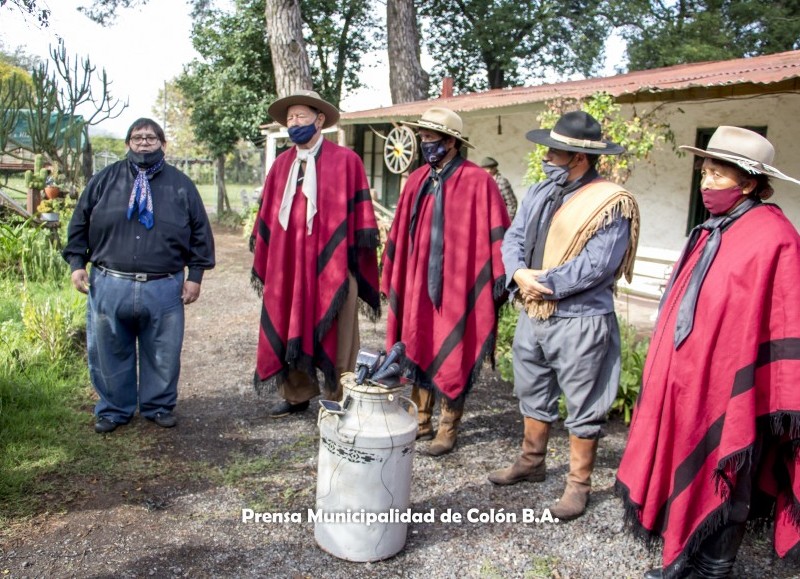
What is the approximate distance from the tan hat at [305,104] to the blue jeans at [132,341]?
1.21 m

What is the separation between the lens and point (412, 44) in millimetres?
15797

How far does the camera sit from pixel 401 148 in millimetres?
12430

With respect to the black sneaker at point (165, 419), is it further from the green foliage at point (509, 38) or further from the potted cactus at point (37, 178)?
the green foliage at point (509, 38)

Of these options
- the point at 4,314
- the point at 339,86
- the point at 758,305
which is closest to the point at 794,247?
the point at 758,305

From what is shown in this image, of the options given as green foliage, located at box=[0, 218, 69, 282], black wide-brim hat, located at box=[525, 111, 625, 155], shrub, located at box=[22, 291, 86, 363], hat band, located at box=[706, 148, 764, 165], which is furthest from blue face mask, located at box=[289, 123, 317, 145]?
green foliage, located at box=[0, 218, 69, 282]

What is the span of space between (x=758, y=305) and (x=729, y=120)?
A: 700cm

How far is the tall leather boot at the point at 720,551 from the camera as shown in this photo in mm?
2678

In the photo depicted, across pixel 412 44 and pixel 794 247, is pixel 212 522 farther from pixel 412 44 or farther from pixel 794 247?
pixel 412 44

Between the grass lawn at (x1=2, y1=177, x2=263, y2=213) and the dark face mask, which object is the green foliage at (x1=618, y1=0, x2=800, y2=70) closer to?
the grass lawn at (x1=2, y1=177, x2=263, y2=213)

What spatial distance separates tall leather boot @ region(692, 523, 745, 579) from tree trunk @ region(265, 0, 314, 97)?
32.3 feet

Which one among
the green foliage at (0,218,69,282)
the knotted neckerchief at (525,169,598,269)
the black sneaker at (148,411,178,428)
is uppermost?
the knotted neckerchief at (525,169,598,269)

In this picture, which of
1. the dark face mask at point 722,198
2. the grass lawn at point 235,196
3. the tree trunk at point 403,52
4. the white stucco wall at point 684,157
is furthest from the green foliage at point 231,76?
the dark face mask at point 722,198

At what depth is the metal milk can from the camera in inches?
115

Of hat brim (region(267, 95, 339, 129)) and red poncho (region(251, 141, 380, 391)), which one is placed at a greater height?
hat brim (region(267, 95, 339, 129))
